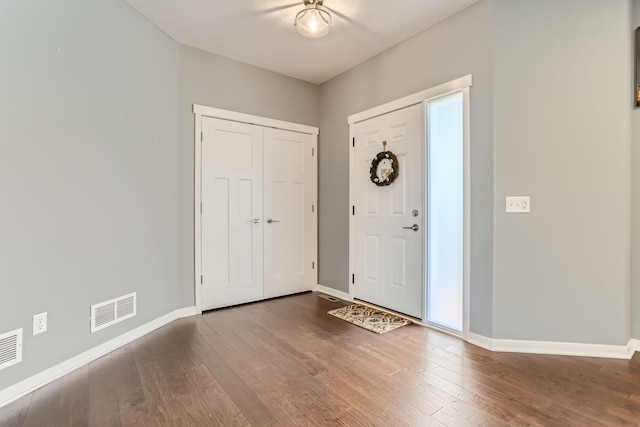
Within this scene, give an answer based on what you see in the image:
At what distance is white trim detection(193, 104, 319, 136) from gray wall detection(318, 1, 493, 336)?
0.91 ft

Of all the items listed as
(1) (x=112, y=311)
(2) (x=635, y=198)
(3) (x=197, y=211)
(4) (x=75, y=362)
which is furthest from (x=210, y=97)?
(2) (x=635, y=198)

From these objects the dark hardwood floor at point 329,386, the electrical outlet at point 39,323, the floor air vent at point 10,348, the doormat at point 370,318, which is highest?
the electrical outlet at point 39,323

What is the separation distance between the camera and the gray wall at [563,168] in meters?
2.21

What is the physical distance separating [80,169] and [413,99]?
2770 mm

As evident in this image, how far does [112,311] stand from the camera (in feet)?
8.04

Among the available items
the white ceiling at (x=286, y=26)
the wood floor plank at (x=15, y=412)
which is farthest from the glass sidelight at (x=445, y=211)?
the wood floor plank at (x=15, y=412)

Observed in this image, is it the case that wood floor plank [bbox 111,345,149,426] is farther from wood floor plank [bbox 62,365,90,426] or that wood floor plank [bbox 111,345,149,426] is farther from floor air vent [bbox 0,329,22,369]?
floor air vent [bbox 0,329,22,369]

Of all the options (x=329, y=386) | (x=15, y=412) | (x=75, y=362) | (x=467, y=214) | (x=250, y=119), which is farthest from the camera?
(x=250, y=119)

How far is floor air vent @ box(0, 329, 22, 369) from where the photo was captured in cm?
176

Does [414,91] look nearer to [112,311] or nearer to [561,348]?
[561,348]

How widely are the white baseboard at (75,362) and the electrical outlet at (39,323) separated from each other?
0.84 ft

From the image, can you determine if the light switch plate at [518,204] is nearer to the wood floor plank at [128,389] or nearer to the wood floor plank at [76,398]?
the wood floor plank at [128,389]

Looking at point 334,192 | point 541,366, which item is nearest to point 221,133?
point 334,192

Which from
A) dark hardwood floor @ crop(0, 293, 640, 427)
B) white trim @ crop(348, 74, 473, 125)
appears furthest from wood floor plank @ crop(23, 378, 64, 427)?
white trim @ crop(348, 74, 473, 125)
